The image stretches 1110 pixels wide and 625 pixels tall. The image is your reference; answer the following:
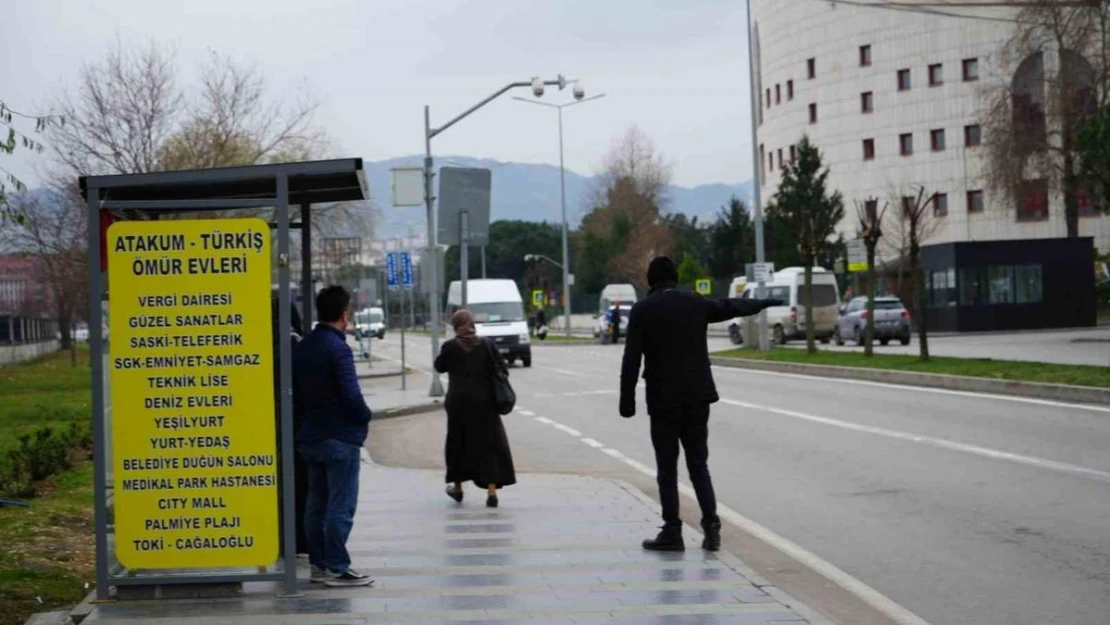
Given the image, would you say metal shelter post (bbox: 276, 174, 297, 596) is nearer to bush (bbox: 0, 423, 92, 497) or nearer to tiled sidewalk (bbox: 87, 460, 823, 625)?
tiled sidewalk (bbox: 87, 460, 823, 625)

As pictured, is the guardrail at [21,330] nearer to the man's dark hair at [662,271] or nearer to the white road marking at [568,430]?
the white road marking at [568,430]

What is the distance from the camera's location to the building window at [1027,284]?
56.6 metres

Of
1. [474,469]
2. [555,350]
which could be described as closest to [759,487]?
[474,469]

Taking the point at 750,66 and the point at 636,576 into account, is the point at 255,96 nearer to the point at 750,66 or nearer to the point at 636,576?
the point at 750,66

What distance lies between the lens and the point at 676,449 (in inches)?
367

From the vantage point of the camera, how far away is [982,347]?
138 ft

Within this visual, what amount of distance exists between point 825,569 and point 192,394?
4.02m

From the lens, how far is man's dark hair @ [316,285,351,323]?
823cm

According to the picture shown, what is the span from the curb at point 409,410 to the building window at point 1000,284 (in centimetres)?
3530

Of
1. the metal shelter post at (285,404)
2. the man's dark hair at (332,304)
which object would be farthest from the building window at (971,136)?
the metal shelter post at (285,404)

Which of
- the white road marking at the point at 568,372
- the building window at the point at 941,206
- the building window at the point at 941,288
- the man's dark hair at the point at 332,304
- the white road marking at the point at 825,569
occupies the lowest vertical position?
the white road marking at the point at 825,569

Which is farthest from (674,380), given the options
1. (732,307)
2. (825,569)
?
(825,569)

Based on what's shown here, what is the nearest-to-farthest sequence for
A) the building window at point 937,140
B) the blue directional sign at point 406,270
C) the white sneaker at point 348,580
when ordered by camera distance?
the white sneaker at point 348,580, the blue directional sign at point 406,270, the building window at point 937,140

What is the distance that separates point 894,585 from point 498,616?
2532mm
